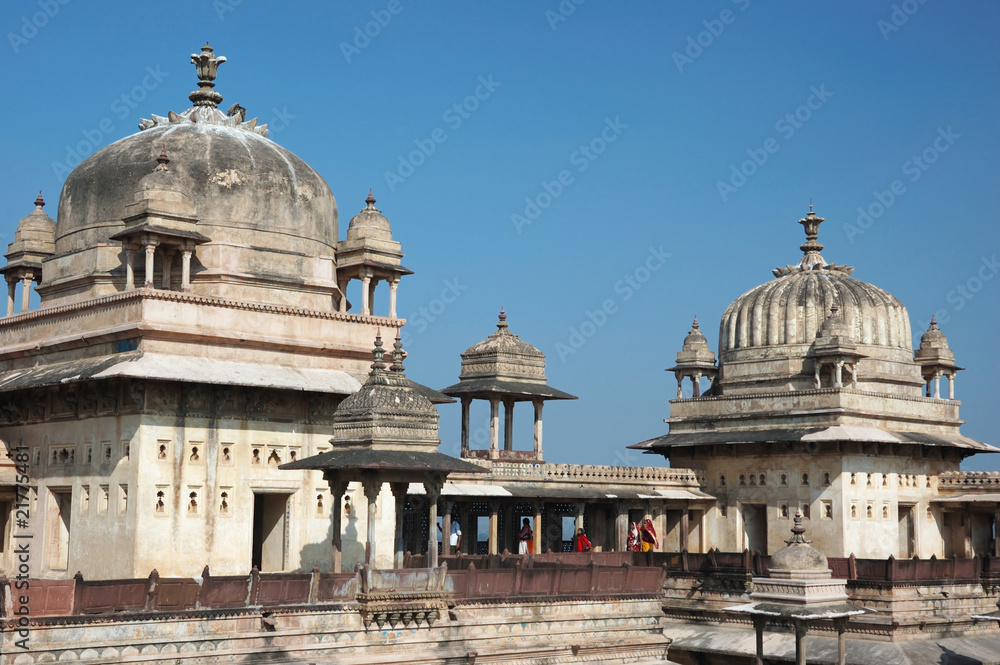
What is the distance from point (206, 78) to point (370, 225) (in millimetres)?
5264

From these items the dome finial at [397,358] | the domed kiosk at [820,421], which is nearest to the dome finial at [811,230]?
the domed kiosk at [820,421]

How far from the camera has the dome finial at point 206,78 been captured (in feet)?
103

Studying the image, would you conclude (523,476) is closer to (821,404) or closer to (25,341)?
(821,404)

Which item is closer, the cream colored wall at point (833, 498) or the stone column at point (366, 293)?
the stone column at point (366, 293)

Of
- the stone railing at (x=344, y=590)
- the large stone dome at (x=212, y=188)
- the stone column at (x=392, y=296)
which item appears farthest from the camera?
the stone column at (x=392, y=296)

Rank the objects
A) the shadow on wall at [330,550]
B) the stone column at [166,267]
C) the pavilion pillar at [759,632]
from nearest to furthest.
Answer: the pavilion pillar at [759,632], the shadow on wall at [330,550], the stone column at [166,267]

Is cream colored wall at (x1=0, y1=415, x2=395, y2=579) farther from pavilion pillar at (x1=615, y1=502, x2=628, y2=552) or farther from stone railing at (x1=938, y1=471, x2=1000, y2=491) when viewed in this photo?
stone railing at (x1=938, y1=471, x2=1000, y2=491)

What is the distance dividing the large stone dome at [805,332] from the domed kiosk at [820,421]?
1.8 inches

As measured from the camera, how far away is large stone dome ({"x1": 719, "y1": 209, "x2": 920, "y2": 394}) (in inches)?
1654

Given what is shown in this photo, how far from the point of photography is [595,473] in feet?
125

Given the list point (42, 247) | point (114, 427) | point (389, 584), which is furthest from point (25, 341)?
point (389, 584)

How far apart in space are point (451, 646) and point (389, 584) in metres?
1.76

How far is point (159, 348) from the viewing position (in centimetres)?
2598

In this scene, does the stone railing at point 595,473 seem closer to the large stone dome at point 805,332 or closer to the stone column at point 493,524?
the stone column at point 493,524
